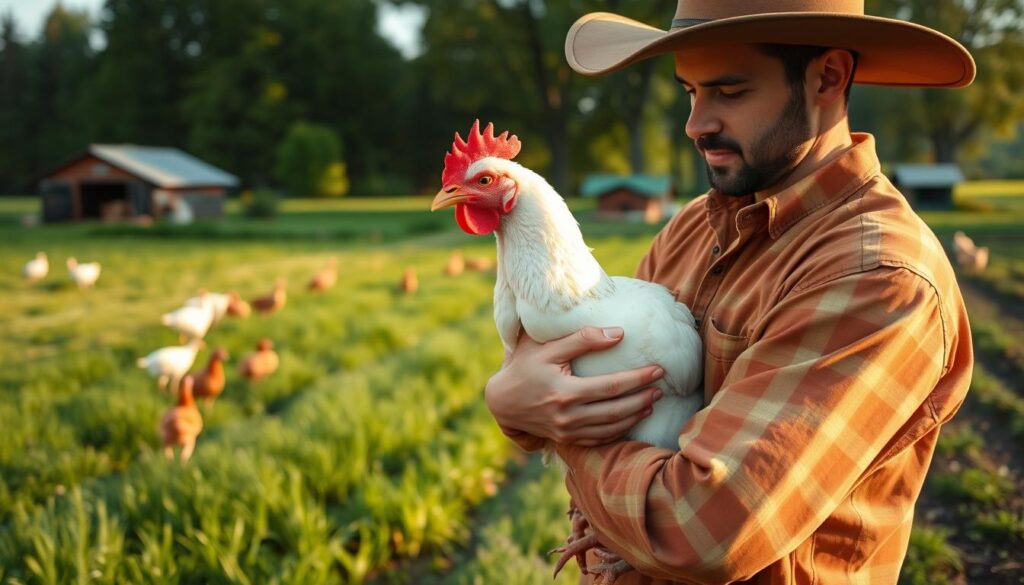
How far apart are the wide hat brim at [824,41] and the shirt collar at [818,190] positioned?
226 millimetres

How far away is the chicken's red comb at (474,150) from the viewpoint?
1806 mm

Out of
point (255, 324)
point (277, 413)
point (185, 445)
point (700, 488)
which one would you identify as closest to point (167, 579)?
point (185, 445)

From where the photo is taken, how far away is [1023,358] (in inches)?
250

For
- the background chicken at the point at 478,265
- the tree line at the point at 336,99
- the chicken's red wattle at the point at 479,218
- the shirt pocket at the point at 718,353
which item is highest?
the tree line at the point at 336,99

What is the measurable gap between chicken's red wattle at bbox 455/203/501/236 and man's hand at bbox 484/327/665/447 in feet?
1.21

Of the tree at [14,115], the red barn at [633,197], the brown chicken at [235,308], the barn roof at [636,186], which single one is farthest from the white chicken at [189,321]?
the tree at [14,115]

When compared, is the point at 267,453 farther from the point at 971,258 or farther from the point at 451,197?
the point at 971,258

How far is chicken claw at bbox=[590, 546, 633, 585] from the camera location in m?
1.50

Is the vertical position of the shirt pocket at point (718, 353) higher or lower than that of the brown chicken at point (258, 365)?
higher

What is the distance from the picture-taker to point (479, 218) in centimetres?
178

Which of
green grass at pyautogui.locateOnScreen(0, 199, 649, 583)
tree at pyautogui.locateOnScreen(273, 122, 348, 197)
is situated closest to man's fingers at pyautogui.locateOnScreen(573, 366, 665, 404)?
green grass at pyautogui.locateOnScreen(0, 199, 649, 583)

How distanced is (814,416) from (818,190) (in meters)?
0.50

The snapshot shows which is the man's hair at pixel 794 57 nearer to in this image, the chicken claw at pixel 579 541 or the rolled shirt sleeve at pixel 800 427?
the rolled shirt sleeve at pixel 800 427

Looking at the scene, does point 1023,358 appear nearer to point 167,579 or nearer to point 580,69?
point 580,69
